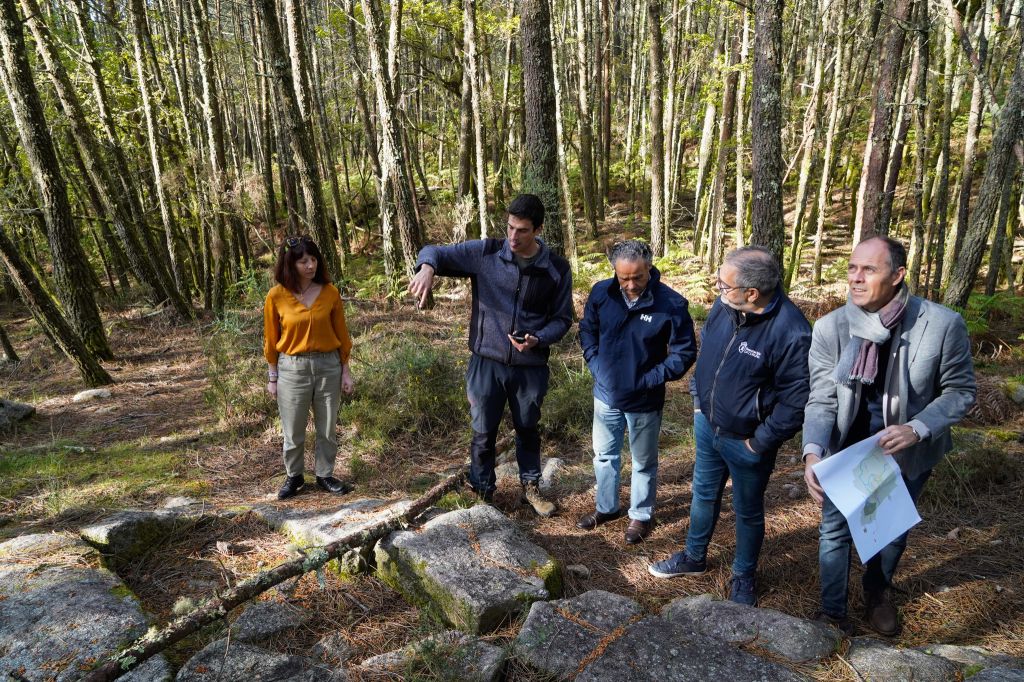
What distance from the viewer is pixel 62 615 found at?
8.38ft

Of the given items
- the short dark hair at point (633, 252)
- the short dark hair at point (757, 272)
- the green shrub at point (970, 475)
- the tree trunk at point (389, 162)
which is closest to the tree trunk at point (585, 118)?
the tree trunk at point (389, 162)

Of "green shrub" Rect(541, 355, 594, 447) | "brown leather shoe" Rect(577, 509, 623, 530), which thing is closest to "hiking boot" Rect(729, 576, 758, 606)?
"brown leather shoe" Rect(577, 509, 623, 530)

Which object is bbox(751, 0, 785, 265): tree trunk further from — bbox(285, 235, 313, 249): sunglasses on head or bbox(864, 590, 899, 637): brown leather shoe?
bbox(285, 235, 313, 249): sunglasses on head

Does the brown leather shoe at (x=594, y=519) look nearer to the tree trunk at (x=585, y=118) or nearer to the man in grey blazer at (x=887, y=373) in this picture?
the man in grey blazer at (x=887, y=373)

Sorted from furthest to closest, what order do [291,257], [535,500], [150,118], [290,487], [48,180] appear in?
[150,118] → [48,180] → [290,487] → [535,500] → [291,257]

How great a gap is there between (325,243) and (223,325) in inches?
116

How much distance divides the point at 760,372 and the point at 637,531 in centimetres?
153

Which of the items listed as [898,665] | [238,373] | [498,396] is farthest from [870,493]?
[238,373]

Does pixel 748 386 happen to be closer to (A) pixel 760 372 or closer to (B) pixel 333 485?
(A) pixel 760 372

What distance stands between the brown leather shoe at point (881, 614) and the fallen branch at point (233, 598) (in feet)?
8.30

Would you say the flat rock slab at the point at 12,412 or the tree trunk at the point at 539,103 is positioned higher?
the tree trunk at the point at 539,103

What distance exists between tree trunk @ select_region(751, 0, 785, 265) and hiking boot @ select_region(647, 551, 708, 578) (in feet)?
11.9

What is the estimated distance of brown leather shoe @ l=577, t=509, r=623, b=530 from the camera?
396 centimetres

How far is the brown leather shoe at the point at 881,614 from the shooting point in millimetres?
2799
